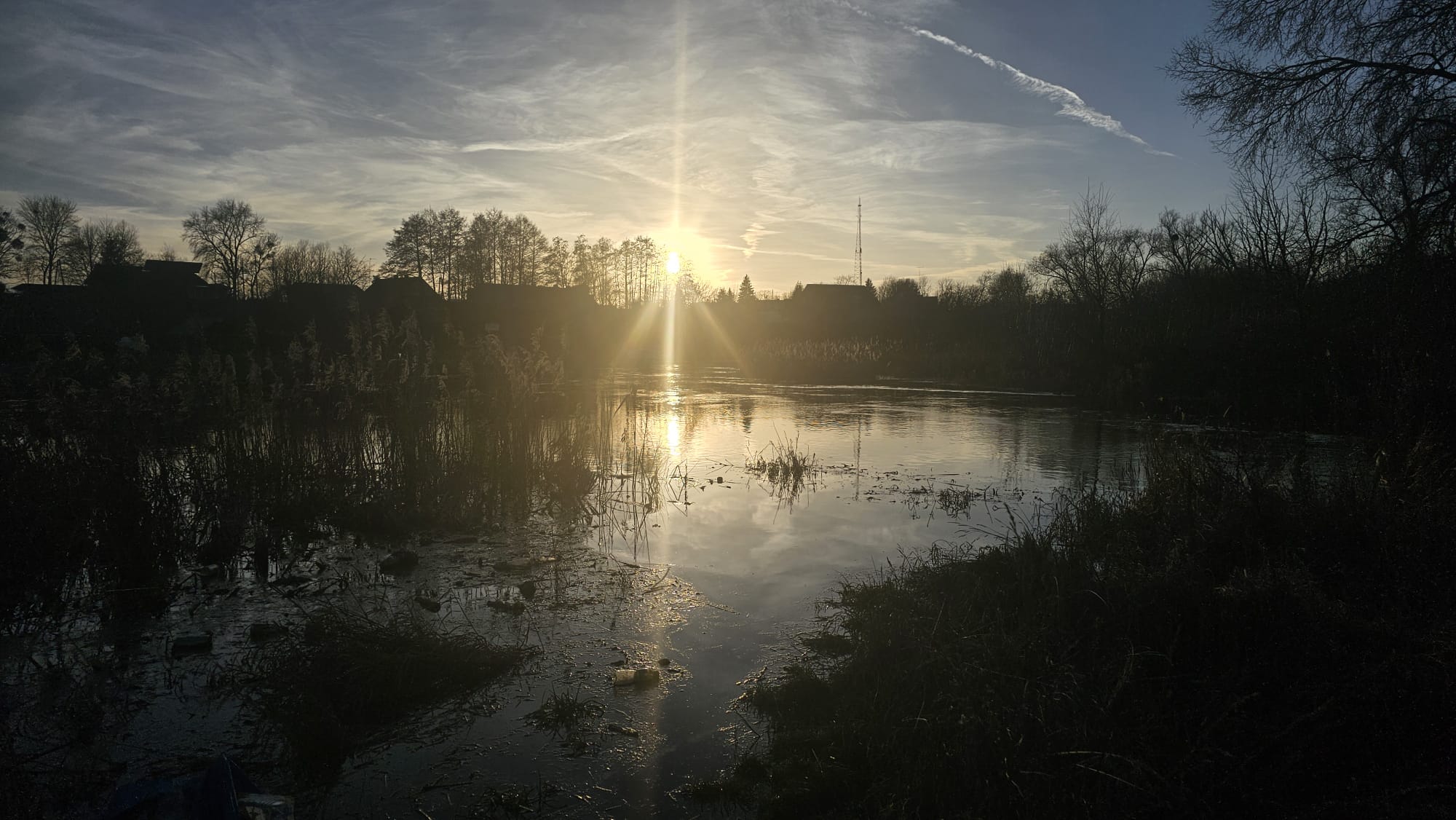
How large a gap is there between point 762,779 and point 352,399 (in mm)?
6818

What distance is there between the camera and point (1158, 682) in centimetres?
342

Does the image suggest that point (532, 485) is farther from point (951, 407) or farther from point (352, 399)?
point (951, 407)

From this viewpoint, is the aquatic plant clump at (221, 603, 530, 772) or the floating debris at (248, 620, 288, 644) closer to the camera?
the aquatic plant clump at (221, 603, 530, 772)

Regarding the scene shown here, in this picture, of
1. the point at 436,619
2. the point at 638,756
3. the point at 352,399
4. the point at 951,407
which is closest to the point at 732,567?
the point at 436,619

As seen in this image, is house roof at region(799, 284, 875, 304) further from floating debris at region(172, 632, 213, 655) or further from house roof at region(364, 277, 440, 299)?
floating debris at region(172, 632, 213, 655)

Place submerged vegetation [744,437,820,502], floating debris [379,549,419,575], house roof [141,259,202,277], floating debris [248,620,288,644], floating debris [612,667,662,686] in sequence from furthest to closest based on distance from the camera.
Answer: house roof [141,259,202,277], submerged vegetation [744,437,820,502], floating debris [379,549,419,575], floating debris [248,620,288,644], floating debris [612,667,662,686]

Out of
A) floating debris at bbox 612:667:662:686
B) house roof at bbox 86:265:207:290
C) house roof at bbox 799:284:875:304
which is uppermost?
house roof at bbox 799:284:875:304

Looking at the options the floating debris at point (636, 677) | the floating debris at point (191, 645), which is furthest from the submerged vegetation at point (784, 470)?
the floating debris at point (191, 645)

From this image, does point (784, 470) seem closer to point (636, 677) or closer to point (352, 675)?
point (636, 677)

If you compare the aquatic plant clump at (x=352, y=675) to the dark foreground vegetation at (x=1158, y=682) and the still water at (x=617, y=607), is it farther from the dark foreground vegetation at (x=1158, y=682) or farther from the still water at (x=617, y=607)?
the dark foreground vegetation at (x=1158, y=682)

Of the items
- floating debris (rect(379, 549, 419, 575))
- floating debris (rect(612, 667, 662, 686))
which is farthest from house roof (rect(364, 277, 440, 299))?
floating debris (rect(612, 667, 662, 686))

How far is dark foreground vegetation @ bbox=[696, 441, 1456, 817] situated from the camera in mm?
2730

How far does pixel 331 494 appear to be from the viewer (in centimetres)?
739

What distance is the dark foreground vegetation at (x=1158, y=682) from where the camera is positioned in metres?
2.73
